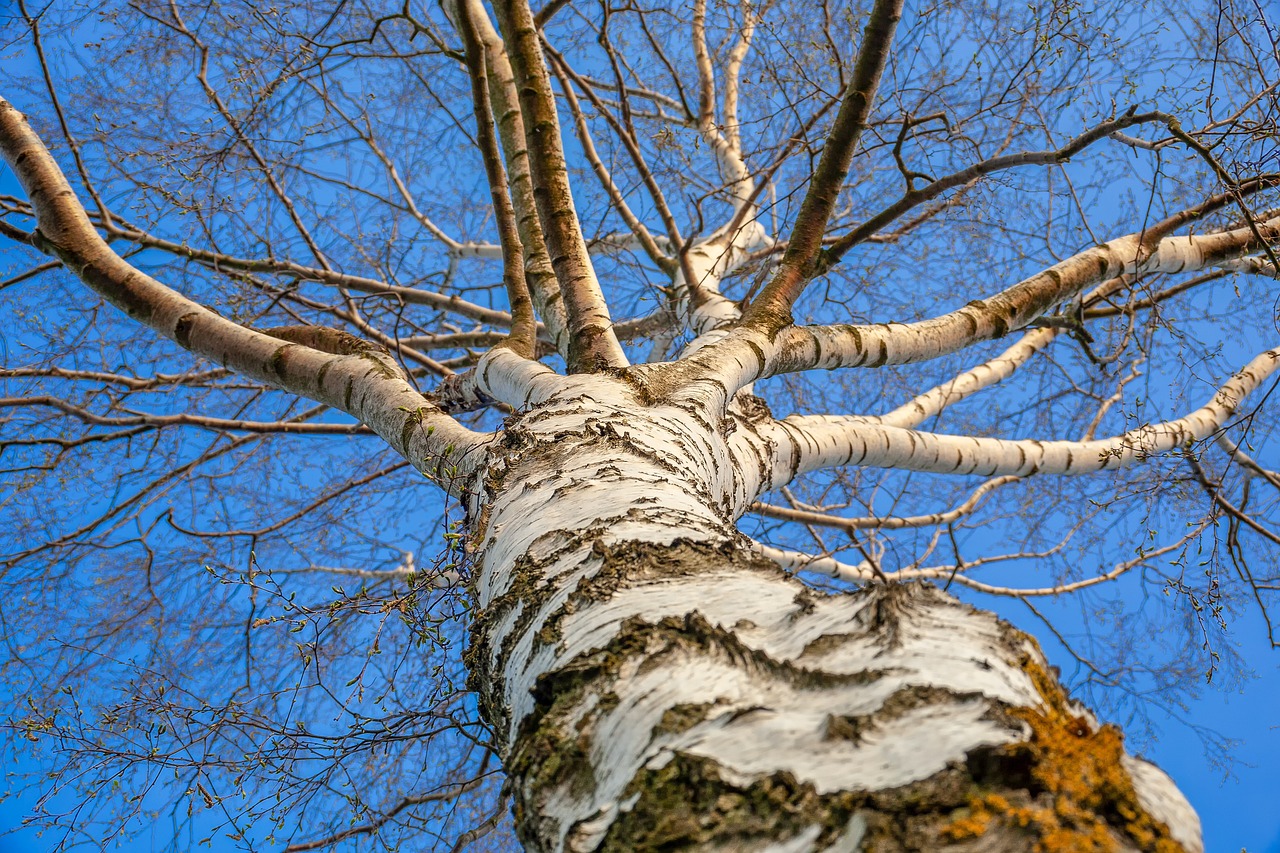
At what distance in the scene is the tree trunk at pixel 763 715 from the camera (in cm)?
52

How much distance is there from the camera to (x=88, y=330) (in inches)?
132

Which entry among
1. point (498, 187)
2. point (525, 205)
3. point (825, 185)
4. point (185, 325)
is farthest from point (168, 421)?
point (825, 185)

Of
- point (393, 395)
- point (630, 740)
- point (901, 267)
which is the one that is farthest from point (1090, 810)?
point (901, 267)

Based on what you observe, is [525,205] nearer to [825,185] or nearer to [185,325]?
[825,185]

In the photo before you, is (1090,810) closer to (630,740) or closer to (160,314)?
(630,740)

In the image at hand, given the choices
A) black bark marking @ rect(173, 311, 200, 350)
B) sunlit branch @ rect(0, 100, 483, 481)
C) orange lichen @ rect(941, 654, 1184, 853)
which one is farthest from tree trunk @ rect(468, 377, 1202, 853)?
black bark marking @ rect(173, 311, 200, 350)

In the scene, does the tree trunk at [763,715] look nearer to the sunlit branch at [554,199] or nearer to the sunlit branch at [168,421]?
the sunlit branch at [554,199]

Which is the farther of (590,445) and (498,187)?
(498,187)

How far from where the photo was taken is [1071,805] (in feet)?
1.65

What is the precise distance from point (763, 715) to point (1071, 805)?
0.24 meters

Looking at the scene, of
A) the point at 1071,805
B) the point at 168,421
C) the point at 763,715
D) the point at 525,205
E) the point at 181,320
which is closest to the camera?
the point at 1071,805

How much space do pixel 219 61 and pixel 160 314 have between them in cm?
186

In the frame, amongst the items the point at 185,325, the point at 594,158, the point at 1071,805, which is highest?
the point at 594,158

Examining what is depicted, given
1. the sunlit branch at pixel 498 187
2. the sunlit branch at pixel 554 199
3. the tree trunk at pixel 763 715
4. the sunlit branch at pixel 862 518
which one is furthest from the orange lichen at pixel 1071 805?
the sunlit branch at pixel 862 518
